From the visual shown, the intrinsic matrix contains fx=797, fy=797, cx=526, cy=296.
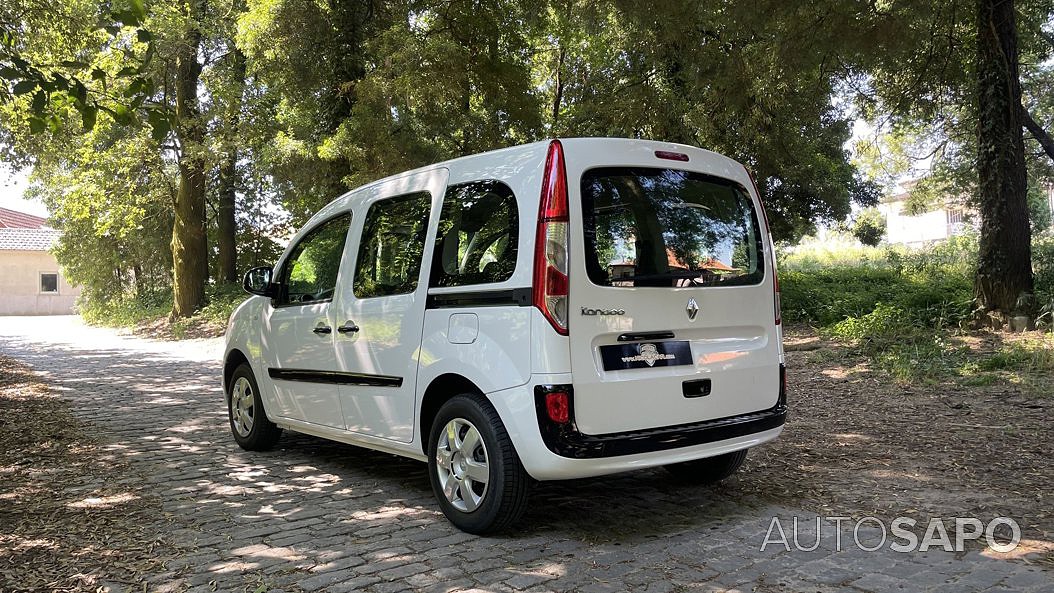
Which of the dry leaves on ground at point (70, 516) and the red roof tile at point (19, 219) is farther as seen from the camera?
the red roof tile at point (19, 219)

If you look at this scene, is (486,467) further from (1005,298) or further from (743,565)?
(1005,298)

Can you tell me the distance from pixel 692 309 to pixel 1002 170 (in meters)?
9.08

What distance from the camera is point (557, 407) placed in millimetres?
3959

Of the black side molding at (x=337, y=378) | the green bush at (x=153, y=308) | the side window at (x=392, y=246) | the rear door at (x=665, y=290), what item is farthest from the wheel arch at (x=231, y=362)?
the green bush at (x=153, y=308)

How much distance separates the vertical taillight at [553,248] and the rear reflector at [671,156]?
69cm

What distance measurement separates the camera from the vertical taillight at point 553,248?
4008mm

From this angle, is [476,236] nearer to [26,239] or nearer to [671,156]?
[671,156]

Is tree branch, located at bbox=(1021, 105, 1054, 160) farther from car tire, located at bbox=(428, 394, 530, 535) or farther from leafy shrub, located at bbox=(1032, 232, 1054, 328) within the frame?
car tire, located at bbox=(428, 394, 530, 535)

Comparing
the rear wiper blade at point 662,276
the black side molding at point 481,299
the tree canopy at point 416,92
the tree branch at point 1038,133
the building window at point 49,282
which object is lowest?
the black side molding at point 481,299

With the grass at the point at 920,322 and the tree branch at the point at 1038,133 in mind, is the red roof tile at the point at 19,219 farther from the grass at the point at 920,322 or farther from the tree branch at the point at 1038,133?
the tree branch at the point at 1038,133

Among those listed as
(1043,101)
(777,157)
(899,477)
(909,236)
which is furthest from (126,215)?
(909,236)

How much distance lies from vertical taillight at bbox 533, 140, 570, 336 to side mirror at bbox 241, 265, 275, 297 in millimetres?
3011

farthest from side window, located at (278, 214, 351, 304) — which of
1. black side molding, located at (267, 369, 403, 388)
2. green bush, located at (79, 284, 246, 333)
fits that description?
green bush, located at (79, 284, 246, 333)

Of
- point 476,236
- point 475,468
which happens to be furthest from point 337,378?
point 476,236
